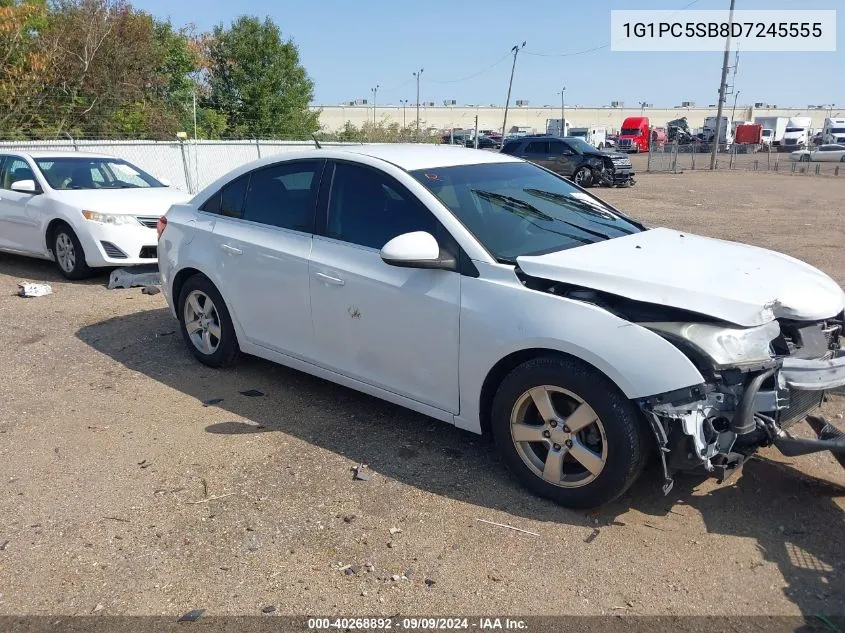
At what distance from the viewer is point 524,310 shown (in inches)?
139

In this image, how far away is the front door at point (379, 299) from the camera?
153 inches

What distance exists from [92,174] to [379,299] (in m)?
6.95

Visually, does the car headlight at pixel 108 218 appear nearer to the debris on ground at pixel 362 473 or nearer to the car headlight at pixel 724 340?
the debris on ground at pixel 362 473

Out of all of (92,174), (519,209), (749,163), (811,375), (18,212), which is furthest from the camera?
(749,163)

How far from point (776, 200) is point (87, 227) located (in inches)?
711

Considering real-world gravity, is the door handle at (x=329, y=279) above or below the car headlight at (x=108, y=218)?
above

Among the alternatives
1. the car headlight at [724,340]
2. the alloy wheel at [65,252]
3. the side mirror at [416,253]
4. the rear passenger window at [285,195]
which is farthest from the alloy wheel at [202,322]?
the alloy wheel at [65,252]

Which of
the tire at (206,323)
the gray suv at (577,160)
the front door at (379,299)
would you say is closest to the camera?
the front door at (379,299)

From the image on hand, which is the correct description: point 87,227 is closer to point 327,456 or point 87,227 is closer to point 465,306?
point 327,456

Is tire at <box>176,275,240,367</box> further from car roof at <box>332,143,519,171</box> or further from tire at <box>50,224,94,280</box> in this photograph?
tire at <box>50,224,94,280</box>

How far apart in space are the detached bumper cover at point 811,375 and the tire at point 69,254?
7.84 metres

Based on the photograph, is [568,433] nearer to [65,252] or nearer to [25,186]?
[65,252]

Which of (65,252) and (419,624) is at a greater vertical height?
(65,252)

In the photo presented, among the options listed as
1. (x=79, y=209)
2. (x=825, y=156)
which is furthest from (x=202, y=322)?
(x=825, y=156)
